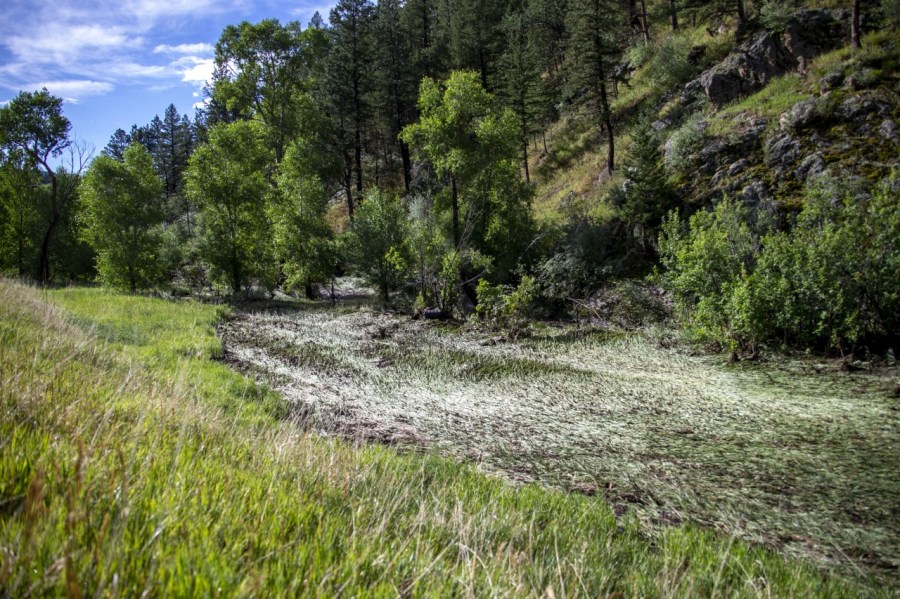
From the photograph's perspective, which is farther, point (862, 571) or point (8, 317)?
point (8, 317)

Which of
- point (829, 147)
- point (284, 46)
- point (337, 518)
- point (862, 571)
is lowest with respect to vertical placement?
point (862, 571)

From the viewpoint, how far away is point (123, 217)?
23203 mm

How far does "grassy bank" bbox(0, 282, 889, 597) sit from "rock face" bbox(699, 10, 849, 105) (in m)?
25.6

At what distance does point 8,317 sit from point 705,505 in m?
→ 9.63

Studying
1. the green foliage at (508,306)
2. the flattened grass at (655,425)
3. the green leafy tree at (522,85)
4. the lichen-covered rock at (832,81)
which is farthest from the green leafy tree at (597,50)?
the flattened grass at (655,425)

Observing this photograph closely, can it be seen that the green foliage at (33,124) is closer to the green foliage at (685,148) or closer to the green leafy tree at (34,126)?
the green leafy tree at (34,126)

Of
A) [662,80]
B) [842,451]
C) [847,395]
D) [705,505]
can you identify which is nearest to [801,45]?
[662,80]

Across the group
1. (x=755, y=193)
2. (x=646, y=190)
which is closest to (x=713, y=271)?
(x=755, y=193)

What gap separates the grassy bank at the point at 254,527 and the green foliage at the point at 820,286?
7.22 metres

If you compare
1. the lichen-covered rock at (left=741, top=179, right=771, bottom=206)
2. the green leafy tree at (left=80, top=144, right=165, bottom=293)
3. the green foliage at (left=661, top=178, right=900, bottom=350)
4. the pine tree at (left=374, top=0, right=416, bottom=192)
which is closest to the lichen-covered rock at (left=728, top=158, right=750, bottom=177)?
the lichen-covered rock at (left=741, top=179, right=771, bottom=206)

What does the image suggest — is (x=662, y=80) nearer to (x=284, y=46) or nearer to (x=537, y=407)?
(x=284, y=46)

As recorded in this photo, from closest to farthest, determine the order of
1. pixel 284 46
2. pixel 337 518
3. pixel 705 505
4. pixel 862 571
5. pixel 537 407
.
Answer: pixel 337 518 → pixel 862 571 → pixel 705 505 → pixel 537 407 → pixel 284 46

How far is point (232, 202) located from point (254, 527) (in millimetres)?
25052

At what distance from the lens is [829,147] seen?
16.0 meters
